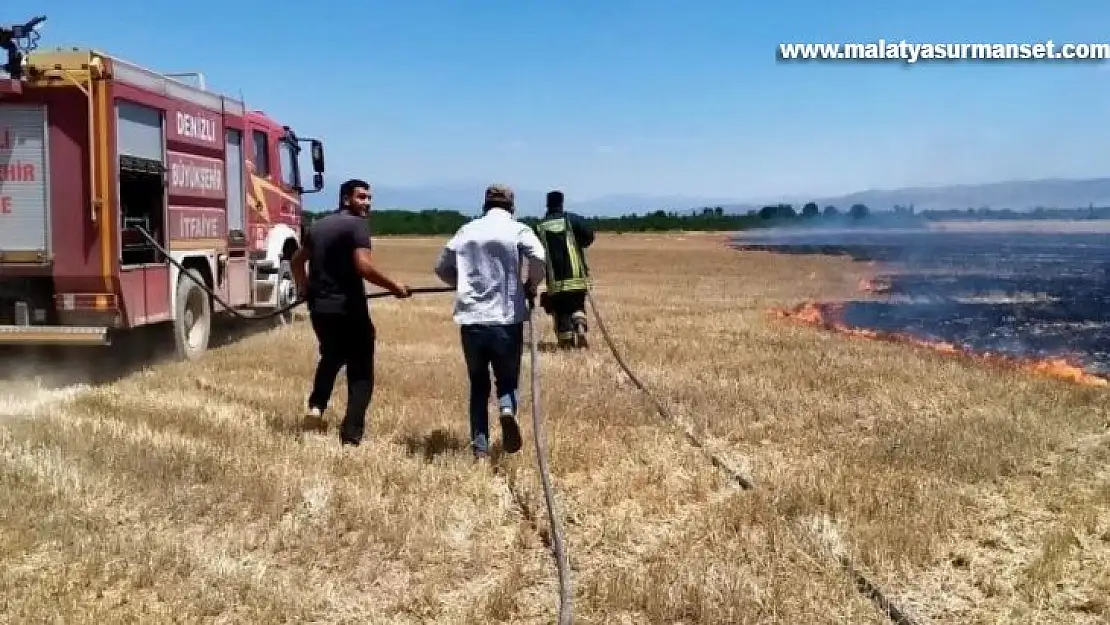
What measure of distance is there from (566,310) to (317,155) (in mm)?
5232

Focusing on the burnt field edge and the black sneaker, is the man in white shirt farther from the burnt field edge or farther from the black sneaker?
the burnt field edge

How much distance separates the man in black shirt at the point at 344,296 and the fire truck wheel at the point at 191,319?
13.1ft

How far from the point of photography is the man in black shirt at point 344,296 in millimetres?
7559

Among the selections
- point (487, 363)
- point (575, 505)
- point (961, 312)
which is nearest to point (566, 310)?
point (487, 363)

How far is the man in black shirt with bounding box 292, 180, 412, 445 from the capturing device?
7.56 meters

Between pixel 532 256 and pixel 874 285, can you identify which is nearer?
pixel 532 256

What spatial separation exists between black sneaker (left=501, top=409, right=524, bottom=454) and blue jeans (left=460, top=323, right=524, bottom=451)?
5cm

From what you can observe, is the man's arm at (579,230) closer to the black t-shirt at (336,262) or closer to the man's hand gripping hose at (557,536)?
the black t-shirt at (336,262)

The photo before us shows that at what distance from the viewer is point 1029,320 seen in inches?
760

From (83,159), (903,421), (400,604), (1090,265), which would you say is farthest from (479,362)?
(1090,265)

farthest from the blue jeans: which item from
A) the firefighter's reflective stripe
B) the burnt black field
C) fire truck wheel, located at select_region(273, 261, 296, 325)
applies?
the burnt black field

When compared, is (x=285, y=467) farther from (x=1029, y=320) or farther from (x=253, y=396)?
(x=1029, y=320)

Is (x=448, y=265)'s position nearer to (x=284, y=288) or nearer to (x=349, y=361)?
(x=349, y=361)

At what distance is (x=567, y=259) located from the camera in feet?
40.4
